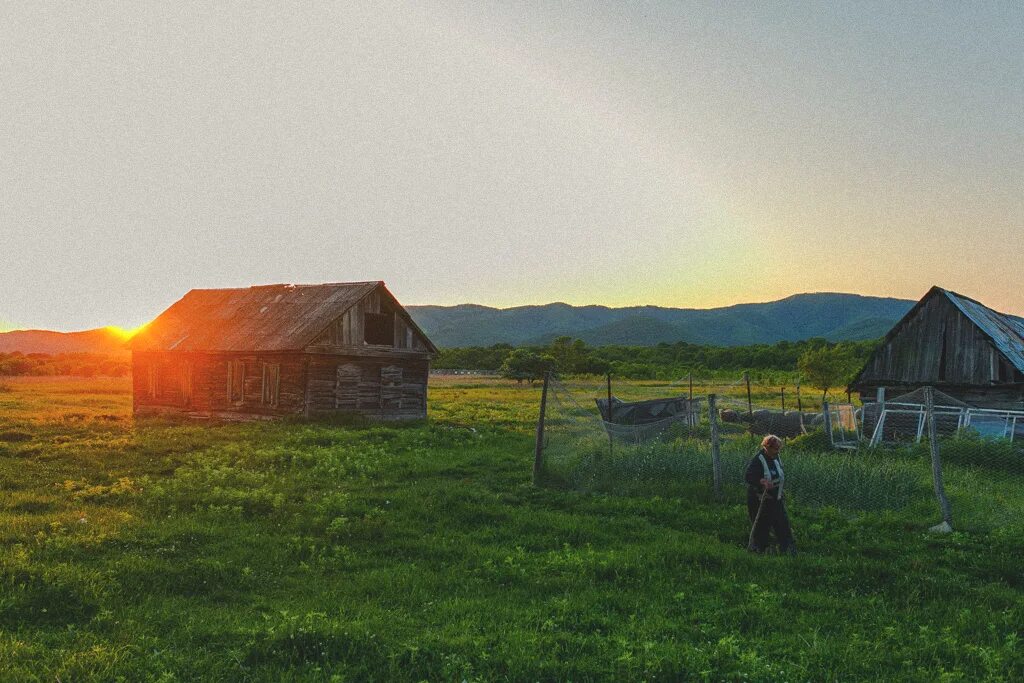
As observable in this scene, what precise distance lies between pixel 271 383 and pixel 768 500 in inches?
928

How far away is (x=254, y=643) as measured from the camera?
21.1 ft

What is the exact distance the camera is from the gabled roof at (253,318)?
2947cm

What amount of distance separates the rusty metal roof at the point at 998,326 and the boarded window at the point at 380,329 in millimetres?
22494

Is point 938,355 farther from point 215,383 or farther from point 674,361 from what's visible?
point 674,361

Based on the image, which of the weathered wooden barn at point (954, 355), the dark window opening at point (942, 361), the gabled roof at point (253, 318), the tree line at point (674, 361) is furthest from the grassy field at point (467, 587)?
the tree line at point (674, 361)

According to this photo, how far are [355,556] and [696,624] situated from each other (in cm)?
463

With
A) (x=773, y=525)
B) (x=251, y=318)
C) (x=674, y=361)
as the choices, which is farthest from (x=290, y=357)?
(x=674, y=361)

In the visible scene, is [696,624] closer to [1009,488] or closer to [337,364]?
[1009,488]

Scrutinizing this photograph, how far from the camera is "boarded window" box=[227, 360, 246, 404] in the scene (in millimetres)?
30047

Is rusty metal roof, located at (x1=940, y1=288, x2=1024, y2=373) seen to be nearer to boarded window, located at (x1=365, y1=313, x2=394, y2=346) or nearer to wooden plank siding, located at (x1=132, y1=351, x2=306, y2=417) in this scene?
boarded window, located at (x1=365, y1=313, x2=394, y2=346)

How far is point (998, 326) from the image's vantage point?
26.8 meters

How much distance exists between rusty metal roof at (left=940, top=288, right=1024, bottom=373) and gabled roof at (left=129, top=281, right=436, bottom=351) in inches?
856

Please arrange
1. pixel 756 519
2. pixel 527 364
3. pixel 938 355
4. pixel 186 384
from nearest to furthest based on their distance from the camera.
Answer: pixel 756 519
pixel 938 355
pixel 186 384
pixel 527 364

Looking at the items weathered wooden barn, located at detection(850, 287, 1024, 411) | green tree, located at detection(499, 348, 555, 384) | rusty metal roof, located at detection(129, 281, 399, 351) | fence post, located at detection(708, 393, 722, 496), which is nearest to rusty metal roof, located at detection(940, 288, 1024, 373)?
weathered wooden barn, located at detection(850, 287, 1024, 411)
